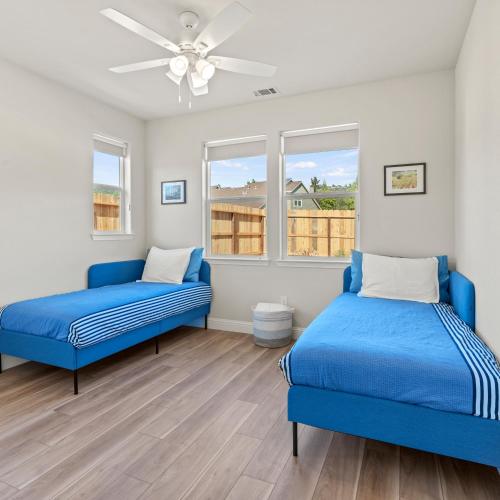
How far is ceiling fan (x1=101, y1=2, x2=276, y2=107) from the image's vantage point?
193 centimetres

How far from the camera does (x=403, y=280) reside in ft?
9.98

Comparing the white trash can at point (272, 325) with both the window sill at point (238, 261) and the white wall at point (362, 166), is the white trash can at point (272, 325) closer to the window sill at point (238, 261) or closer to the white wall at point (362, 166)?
the white wall at point (362, 166)

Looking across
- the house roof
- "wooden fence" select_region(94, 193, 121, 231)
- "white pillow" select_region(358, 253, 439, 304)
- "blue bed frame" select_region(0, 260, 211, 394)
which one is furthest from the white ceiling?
"blue bed frame" select_region(0, 260, 211, 394)

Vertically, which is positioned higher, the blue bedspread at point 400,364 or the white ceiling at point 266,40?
the white ceiling at point 266,40

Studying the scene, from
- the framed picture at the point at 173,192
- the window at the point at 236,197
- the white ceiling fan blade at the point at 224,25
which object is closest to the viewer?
the white ceiling fan blade at the point at 224,25

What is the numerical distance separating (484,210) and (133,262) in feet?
11.8

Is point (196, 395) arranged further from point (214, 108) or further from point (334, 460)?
point (214, 108)

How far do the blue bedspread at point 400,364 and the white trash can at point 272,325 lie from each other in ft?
4.38

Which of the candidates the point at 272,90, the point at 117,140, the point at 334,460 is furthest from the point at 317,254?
the point at 117,140

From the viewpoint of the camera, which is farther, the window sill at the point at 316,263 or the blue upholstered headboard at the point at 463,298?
the window sill at the point at 316,263

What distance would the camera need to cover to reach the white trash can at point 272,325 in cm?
353

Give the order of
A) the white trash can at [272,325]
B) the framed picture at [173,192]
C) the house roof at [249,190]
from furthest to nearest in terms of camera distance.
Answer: the framed picture at [173,192]
the house roof at [249,190]
the white trash can at [272,325]

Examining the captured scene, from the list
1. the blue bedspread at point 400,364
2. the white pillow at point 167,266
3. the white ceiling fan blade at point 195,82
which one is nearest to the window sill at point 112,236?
the white pillow at point 167,266

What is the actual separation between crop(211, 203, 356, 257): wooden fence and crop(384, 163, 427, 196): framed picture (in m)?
0.45
